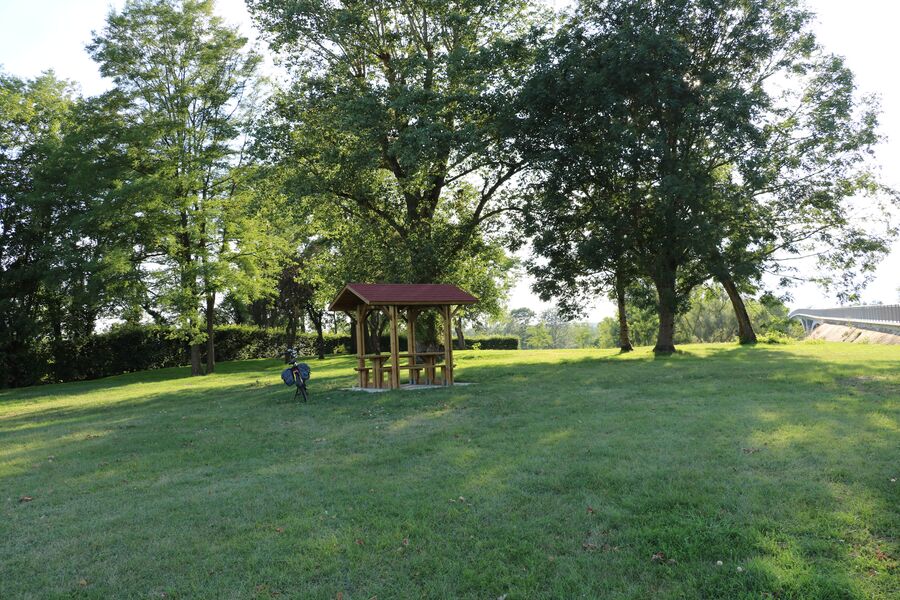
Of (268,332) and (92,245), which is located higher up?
(92,245)

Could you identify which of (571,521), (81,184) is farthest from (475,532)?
(81,184)

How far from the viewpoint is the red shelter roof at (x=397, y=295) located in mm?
16250

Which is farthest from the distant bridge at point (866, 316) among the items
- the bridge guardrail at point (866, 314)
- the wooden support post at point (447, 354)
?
the wooden support post at point (447, 354)

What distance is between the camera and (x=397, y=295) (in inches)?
655

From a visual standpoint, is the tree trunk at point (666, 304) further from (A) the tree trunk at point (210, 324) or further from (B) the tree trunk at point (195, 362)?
(B) the tree trunk at point (195, 362)

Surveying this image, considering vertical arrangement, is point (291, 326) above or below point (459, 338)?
above

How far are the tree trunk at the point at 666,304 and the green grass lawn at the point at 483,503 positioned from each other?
11639mm

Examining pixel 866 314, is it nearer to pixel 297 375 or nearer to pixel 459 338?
pixel 459 338

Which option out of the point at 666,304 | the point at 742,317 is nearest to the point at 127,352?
the point at 666,304

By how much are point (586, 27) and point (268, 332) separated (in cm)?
2915

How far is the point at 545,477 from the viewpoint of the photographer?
6.69 meters

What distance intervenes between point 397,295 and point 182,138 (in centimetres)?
1790

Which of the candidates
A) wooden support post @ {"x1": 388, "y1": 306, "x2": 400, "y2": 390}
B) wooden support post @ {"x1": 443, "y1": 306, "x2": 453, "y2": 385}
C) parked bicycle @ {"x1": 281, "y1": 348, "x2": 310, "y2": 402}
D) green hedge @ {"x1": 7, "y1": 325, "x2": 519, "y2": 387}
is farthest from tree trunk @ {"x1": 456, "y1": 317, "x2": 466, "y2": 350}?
parked bicycle @ {"x1": 281, "y1": 348, "x2": 310, "y2": 402}

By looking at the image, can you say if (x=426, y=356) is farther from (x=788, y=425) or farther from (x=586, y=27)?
(x=586, y=27)
